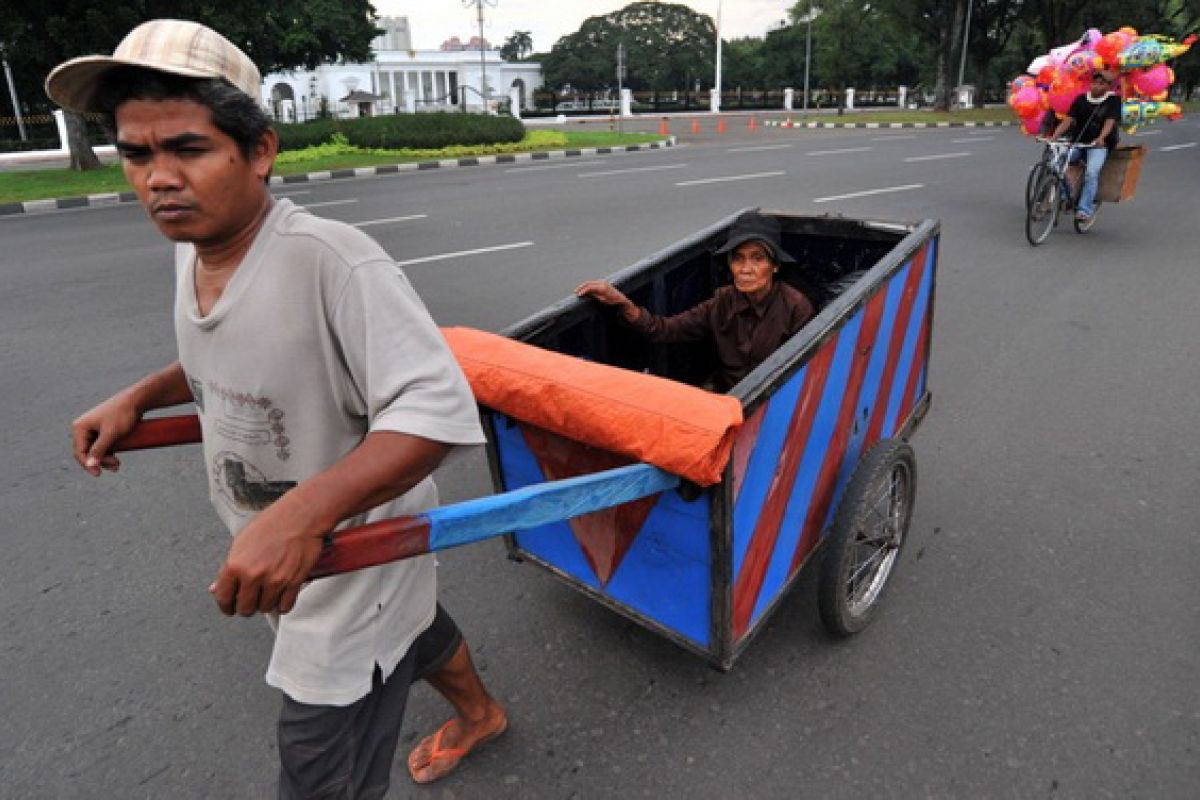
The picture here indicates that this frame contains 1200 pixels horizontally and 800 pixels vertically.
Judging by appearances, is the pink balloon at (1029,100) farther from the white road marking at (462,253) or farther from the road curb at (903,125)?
the road curb at (903,125)

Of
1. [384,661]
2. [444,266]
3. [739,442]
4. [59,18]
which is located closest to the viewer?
[384,661]

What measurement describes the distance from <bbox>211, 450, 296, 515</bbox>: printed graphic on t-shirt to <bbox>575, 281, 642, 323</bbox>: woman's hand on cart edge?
1.42 metres

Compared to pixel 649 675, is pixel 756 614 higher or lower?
higher

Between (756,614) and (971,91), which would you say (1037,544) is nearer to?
(756,614)

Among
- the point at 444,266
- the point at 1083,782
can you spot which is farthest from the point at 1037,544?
the point at 444,266

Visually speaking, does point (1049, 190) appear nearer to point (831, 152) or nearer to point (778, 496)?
point (778, 496)

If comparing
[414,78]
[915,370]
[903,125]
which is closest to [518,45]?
[414,78]

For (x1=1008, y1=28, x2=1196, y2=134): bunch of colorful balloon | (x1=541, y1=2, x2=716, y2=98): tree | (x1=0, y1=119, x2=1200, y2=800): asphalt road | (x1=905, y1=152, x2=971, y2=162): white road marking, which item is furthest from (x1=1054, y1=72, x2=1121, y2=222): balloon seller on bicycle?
(x1=541, y1=2, x2=716, y2=98): tree

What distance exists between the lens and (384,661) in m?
1.41

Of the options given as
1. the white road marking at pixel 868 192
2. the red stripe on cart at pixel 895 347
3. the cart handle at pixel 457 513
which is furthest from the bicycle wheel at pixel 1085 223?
the cart handle at pixel 457 513

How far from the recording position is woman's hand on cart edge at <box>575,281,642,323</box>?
8.50ft

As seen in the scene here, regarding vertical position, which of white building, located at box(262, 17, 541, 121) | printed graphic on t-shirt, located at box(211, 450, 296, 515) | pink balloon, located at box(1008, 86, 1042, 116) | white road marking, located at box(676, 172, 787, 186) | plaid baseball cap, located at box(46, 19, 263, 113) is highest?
white building, located at box(262, 17, 541, 121)

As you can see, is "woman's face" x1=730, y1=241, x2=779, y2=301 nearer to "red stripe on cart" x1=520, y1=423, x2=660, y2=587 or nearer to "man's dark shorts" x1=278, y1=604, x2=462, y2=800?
"red stripe on cart" x1=520, y1=423, x2=660, y2=587

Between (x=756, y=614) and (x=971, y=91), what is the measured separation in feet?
164
